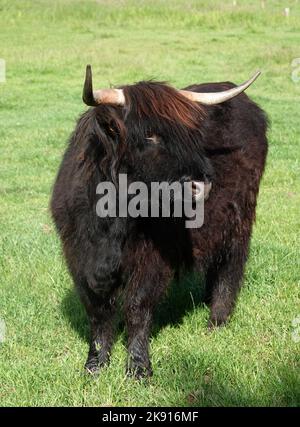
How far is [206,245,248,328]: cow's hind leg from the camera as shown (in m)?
4.27

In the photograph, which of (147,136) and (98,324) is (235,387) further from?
(147,136)

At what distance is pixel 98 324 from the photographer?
373 cm

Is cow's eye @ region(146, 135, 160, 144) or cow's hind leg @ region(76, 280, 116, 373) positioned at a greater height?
cow's eye @ region(146, 135, 160, 144)

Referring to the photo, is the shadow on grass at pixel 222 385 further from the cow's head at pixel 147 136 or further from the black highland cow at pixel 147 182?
the cow's head at pixel 147 136

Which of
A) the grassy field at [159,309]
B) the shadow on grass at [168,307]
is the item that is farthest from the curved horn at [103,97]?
the shadow on grass at [168,307]

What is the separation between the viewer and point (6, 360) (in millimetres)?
3691

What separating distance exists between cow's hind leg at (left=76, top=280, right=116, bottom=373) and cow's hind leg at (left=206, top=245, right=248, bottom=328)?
82 cm

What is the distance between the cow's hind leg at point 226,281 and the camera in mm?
4270

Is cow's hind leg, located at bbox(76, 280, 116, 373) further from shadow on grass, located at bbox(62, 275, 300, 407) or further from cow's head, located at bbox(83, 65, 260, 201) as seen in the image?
cow's head, located at bbox(83, 65, 260, 201)

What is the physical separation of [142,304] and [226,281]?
988 mm

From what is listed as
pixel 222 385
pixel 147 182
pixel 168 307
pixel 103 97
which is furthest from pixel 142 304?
pixel 103 97

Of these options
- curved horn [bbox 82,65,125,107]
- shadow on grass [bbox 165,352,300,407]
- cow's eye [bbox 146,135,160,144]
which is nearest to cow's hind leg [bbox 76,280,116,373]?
shadow on grass [bbox 165,352,300,407]
